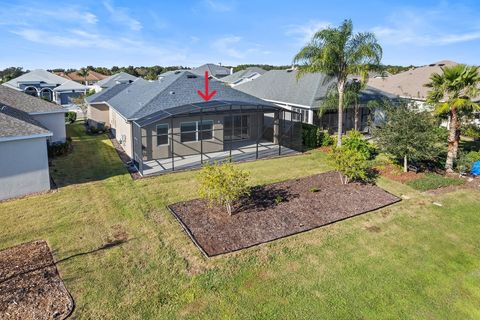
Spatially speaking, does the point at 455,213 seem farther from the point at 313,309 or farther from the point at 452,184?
the point at 313,309

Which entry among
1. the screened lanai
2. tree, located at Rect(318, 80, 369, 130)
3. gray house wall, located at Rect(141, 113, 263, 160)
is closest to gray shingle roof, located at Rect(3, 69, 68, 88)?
gray house wall, located at Rect(141, 113, 263, 160)

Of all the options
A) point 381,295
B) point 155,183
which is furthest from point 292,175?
point 381,295

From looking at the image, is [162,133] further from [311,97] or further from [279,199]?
[311,97]

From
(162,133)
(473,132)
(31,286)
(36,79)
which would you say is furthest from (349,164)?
(36,79)

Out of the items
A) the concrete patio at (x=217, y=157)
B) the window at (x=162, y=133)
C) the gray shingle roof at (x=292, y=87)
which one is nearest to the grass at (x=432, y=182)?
the concrete patio at (x=217, y=157)

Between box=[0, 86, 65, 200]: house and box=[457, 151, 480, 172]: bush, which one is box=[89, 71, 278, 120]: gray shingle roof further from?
box=[457, 151, 480, 172]: bush

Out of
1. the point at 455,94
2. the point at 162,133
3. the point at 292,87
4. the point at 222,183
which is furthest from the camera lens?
the point at 292,87
